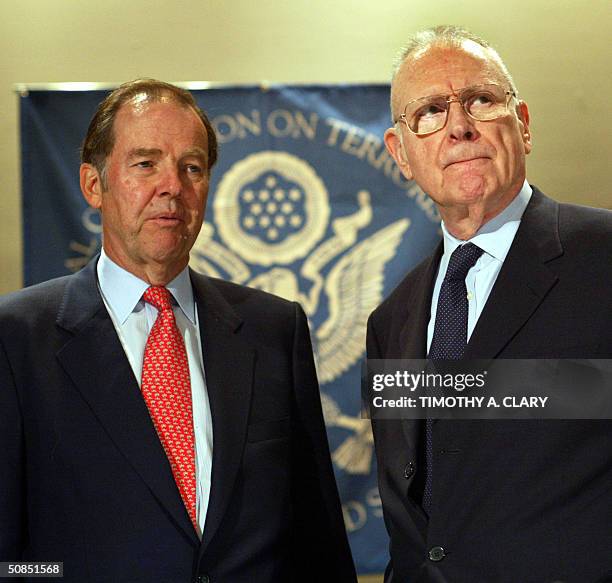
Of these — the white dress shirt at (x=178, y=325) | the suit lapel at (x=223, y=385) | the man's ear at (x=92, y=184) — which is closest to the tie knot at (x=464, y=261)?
the suit lapel at (x=223, y=385)

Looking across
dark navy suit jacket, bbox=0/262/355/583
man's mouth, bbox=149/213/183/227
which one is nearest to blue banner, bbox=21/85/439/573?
dark navy suit jacket, bbox=0/262/355/583

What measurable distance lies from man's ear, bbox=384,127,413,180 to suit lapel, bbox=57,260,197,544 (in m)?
0.76

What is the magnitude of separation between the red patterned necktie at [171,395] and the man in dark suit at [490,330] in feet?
1.47

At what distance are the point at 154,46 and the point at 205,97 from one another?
11.9 inches

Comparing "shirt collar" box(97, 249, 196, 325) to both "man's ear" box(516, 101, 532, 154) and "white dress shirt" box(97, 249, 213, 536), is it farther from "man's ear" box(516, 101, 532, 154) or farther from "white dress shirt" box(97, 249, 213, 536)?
"man's ear" box(516, 101, 532, 154)

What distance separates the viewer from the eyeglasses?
209 cm

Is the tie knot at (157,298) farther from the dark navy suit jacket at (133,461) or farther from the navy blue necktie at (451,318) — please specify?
the navy blue necktie at (451,318)

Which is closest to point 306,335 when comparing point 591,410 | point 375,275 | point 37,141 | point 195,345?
point 195,345

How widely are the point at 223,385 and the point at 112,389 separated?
245 mm

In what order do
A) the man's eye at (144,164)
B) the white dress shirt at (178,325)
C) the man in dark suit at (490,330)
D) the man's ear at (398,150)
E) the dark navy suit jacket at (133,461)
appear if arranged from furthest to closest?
1. the man's ear at (398,150)
2. the man's eye at (144,164)
3. the white dress shirt at (178,325)
4. the dark navy suit jacket at (133,461)
5. the man in dark suit at (490,330)

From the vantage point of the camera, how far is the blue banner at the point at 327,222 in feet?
12.2

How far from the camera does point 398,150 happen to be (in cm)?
231

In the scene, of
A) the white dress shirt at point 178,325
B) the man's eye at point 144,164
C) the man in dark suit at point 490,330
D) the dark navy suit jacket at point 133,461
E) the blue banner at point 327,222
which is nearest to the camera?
the man in dark suit at point 490,330

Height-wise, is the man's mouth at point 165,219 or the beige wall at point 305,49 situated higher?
the beige wall at point 305,49
